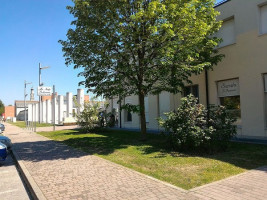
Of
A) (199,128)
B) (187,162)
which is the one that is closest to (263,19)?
(199,128)

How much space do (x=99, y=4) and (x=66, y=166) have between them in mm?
6435

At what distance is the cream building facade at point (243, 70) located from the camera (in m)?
11.0

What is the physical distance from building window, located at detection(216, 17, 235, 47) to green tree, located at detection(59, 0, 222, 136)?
2.29 meters

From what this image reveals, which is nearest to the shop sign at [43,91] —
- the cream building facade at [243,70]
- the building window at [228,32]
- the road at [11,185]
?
the road at [11,185]

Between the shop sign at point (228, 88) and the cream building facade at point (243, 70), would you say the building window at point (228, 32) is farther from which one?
the shop sign at point (228, 88)

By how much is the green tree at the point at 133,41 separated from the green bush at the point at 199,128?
6.95ft

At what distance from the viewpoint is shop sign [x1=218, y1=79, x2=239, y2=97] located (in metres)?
12.3

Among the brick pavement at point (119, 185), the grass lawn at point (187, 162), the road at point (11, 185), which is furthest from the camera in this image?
the grass lawn at point (187, 162)

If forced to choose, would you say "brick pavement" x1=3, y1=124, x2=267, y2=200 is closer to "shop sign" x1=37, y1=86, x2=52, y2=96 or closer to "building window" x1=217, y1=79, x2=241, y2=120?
"building window" x1=217, y1=79, x2=241, y2=120

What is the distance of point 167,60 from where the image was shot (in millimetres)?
9609

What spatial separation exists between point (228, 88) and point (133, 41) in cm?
595

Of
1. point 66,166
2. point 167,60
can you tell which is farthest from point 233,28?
point 66,166

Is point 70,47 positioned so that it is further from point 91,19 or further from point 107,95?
point 107,95

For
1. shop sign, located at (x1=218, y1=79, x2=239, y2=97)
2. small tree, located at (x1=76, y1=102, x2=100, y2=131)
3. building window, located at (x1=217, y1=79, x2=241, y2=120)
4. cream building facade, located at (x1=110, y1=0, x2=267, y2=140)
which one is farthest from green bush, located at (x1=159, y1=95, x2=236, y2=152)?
small tree, located at (x1=76, y1=102, x2=100, y2=131)
